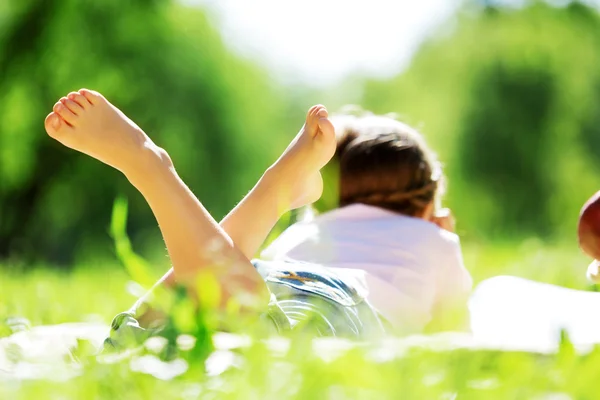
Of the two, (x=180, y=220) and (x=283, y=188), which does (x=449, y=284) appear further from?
(x=180, y=220)

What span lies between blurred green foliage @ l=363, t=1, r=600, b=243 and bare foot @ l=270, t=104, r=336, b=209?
1117cm

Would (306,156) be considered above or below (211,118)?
below

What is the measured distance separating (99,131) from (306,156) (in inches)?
20.0

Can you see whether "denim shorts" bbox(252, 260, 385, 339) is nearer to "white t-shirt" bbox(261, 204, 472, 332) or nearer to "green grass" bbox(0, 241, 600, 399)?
"white t-shirt" bbox(261, 204, 472, 332)

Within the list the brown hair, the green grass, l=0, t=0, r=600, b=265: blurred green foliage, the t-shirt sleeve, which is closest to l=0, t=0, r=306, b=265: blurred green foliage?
l=0, t=0, r=600, b=265: blurred green foliage

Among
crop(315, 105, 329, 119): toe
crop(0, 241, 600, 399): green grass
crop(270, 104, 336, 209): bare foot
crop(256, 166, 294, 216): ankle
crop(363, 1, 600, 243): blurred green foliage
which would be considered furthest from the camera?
crop(363, 1, 600, 243): blurred green foliage

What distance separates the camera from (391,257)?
2209 mm

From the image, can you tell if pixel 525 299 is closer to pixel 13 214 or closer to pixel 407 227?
pixel 407 227

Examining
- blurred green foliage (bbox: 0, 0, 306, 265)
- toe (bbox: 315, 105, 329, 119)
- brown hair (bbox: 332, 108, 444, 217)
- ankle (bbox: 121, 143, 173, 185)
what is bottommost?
ankle (bbox: 121, 143, 173, 185)

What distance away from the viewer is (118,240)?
114cm

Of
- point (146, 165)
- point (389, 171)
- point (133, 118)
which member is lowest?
point (146, 165)

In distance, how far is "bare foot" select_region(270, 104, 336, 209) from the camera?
197 centimetres

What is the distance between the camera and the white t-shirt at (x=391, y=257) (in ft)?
7.00

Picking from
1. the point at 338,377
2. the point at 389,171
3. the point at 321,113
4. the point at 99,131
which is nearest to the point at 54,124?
the point at 99,131
